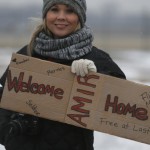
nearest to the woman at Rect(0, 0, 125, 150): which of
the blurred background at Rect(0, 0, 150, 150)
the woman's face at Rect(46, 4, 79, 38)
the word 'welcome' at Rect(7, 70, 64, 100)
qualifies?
the woman's face at Rect(46, 4, 79, 38)

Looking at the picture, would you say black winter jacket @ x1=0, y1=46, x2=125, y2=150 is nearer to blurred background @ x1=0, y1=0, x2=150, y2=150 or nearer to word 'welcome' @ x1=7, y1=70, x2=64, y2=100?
word 'welcome' @ x1=7, y1=70, x2=64, y2=100

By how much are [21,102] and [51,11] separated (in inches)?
19.6

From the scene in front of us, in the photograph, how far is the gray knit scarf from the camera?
3.08 m

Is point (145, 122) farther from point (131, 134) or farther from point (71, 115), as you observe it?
point (71, 115)

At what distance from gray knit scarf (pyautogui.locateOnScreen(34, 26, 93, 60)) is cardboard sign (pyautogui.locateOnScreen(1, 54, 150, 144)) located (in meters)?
0.06

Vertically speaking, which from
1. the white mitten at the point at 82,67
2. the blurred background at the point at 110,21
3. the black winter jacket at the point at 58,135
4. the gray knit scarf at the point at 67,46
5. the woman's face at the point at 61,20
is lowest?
the black winter jacket at the point at 58,135

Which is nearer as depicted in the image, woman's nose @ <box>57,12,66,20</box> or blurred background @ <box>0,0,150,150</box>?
woman's nose @ <box>57,12,66,20</box>

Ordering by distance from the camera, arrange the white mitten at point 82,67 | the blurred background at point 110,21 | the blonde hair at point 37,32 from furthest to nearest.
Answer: the blurred background at point 110,21
the blonde hair at point 37,32
the white mitten at point 82,67

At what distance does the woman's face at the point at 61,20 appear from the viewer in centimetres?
313

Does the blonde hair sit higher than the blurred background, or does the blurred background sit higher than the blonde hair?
the blurred background

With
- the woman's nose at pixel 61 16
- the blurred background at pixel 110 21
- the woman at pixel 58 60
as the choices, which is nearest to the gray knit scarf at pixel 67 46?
the woman at pixel 58 60

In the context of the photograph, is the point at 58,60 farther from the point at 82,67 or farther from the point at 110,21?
the point at 110,21

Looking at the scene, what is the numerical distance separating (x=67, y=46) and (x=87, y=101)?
30 cm

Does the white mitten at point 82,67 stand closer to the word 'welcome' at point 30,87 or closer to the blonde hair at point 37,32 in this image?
the word 'welcome' at point 30,87
